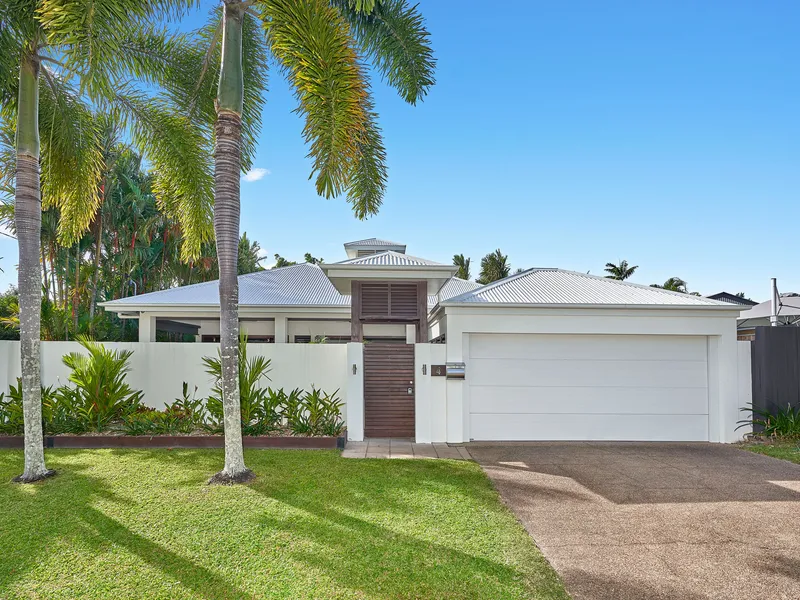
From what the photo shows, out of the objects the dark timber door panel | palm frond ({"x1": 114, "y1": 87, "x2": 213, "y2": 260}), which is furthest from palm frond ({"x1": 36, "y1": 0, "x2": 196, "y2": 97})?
the dark timber door panel

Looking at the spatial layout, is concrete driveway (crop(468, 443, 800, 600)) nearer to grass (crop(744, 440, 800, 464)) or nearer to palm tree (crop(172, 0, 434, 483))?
grass (crop(744, 440, 800, 464))

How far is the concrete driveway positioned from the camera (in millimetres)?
3650

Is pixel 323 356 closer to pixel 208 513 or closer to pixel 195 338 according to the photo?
pixel 208 513

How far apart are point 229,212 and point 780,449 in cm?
987

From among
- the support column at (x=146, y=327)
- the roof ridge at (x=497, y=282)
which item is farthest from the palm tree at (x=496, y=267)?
the support column at (x=146, y=327)

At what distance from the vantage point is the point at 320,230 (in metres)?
15.6

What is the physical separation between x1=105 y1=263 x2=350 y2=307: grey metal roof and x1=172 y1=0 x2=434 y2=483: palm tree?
646cm

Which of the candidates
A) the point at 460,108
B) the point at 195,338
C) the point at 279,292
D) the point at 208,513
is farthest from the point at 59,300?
the point at 208,513

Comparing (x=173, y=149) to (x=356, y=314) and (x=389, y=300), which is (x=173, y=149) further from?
(x=389, y=300)

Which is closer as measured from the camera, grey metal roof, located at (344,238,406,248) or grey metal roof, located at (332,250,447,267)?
grey metal roof, located at (332,250,447,267)

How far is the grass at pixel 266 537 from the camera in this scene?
3.50 m

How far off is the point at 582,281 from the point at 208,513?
29.2 ft

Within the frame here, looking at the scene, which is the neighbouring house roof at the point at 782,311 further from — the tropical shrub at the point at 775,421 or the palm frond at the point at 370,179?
the palm frond at the point at 370,179

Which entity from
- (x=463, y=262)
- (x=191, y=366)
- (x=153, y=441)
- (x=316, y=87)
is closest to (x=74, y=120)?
(x=191, y=366)
